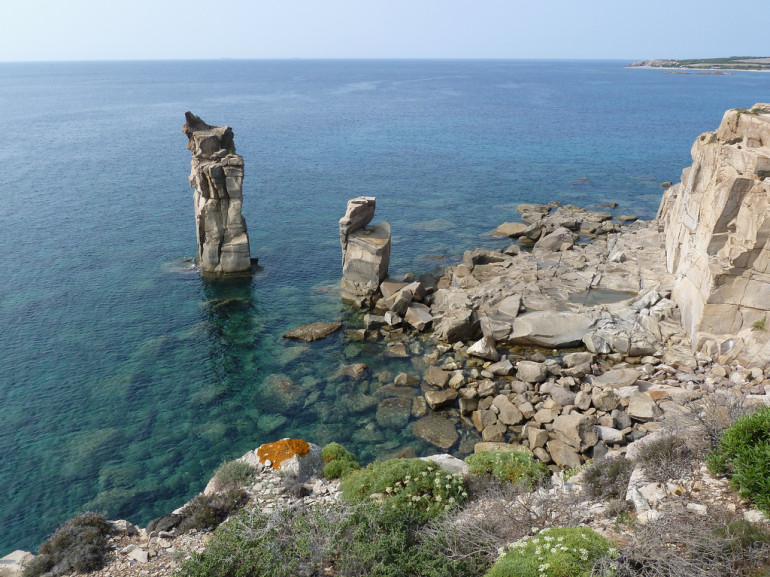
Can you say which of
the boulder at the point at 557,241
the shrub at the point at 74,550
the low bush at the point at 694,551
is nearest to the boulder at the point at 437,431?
the low bush at the point at 694,551

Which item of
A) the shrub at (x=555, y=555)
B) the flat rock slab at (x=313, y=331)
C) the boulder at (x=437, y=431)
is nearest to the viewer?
the shrub at (x=555, y=555)

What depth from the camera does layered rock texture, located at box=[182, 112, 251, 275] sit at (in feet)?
150

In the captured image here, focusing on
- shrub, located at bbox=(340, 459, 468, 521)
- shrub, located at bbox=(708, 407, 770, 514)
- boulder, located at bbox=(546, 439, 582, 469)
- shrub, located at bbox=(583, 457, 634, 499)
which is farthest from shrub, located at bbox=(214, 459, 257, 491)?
shrub, located at bbox=(708, 407, 770, 514)

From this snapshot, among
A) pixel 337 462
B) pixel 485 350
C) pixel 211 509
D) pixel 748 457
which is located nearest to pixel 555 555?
pixel 748 457

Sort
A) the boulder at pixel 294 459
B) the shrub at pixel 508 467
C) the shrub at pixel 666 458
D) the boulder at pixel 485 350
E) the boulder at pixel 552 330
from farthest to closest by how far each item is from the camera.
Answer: the boulder at pixel 552 330 < the boulder at pixel 485 350 < the boulder at pixel 294 459 < the shrub at pixel 508 467 < the shrub at pixel 666 458

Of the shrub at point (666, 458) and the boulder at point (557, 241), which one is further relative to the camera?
the boulder at point (557, 241)

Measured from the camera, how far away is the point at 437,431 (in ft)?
92.4

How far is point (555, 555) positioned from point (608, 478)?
556 centimetres

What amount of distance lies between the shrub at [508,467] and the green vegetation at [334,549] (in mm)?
4411

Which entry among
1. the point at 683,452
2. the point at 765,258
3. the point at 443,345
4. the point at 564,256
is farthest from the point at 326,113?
the point at 683,452

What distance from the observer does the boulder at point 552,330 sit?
1355 inches

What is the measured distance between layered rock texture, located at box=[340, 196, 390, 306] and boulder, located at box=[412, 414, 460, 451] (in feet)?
47.6

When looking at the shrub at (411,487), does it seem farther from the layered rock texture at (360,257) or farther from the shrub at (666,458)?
the layered rock texture at (360,257)

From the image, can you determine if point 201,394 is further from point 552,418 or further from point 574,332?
point 574,332
